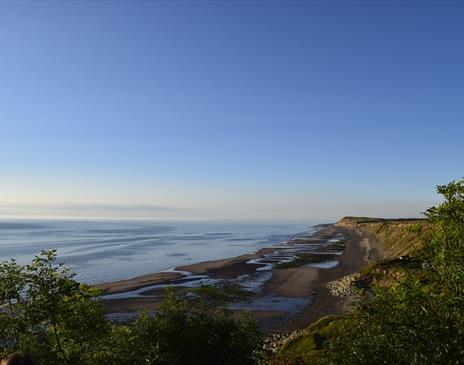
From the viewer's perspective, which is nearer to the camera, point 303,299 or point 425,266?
point 425,266

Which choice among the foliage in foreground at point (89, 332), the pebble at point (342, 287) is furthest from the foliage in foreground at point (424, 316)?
the pebble at point (342, 287)

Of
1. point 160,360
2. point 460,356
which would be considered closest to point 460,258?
point 460,356

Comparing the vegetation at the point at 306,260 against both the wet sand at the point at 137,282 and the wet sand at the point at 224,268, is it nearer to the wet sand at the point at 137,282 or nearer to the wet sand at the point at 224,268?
the wet sand at the point at 224,268

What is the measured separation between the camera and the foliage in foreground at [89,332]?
1694cm

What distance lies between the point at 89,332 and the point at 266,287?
59.9 meters

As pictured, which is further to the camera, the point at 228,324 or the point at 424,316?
the point at 228,324

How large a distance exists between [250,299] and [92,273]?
43.3 metres

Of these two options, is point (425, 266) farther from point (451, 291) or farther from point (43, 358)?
point (43, 358)

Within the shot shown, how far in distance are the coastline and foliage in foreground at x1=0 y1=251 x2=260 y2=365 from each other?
25.0 m

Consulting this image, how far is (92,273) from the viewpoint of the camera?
93688 mm

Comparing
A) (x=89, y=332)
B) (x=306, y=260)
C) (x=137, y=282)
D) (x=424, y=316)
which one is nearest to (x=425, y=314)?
(x=424, y=316)

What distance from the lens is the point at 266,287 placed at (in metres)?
75.7

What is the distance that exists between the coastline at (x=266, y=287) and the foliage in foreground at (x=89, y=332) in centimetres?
2497

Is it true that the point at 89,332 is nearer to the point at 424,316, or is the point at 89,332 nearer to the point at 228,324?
the point at 228,324
